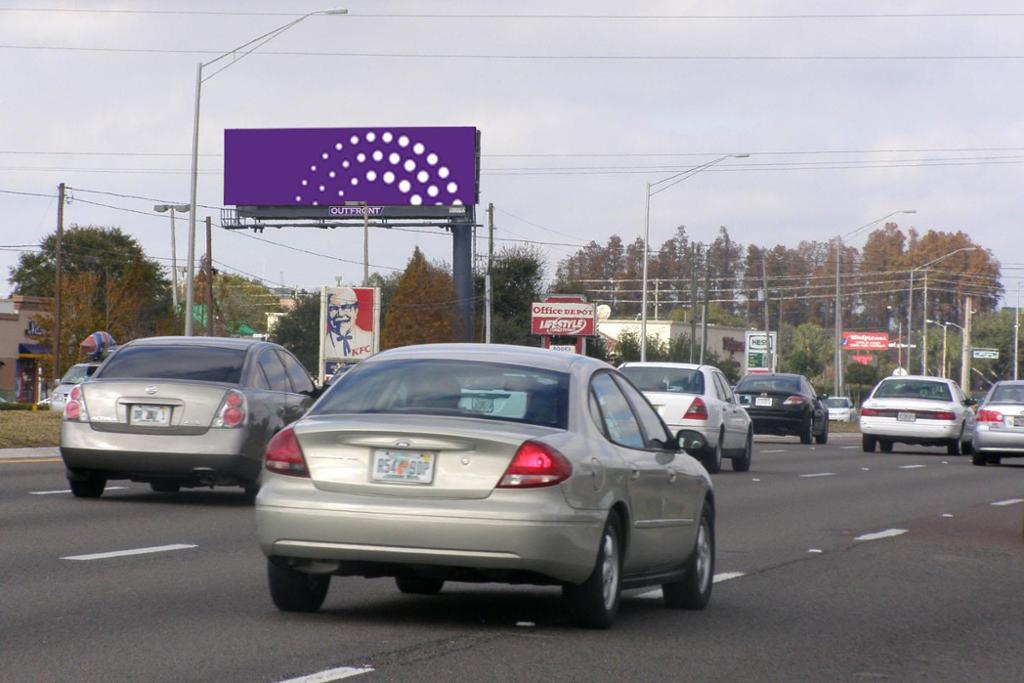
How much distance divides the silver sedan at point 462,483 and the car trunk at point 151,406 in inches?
273

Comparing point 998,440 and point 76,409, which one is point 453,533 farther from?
point 998,440

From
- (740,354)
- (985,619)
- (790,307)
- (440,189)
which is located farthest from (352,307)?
(790,307)

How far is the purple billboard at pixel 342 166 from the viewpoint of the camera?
74500 millimetres

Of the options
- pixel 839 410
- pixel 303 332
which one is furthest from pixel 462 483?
pixel 303 332

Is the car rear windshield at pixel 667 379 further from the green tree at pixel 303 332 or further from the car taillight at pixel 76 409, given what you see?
the green tree at pixel 303 332

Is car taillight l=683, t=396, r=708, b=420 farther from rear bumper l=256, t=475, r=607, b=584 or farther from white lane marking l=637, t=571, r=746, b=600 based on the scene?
rear bumper l=256, t=475, r=607, b=584

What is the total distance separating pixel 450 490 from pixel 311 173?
224 feet

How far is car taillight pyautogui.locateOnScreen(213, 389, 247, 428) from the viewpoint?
52.8 ft

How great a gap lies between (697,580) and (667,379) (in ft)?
53.5

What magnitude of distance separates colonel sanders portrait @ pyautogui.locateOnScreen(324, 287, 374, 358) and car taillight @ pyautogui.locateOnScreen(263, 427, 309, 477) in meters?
48.1

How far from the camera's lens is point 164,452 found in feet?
52.3

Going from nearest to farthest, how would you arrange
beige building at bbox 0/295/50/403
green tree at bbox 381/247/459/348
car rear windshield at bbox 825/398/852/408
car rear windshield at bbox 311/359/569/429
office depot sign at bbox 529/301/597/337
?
1. car rear windshield at bbox 311/359/569/429
2. office depot sign at bbox 529/301/597/337
3. car rear windshield at bbox 825/398/852/408
4. beige building at bbox 0/295/50/403
5. green tree at bbox 381/247/459/348

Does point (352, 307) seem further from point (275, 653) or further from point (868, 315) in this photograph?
point (868, 315)

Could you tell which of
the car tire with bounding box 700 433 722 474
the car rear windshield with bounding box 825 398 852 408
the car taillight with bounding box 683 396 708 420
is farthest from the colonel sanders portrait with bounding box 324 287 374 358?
the car taillight with bounding box 683 396 708 420
